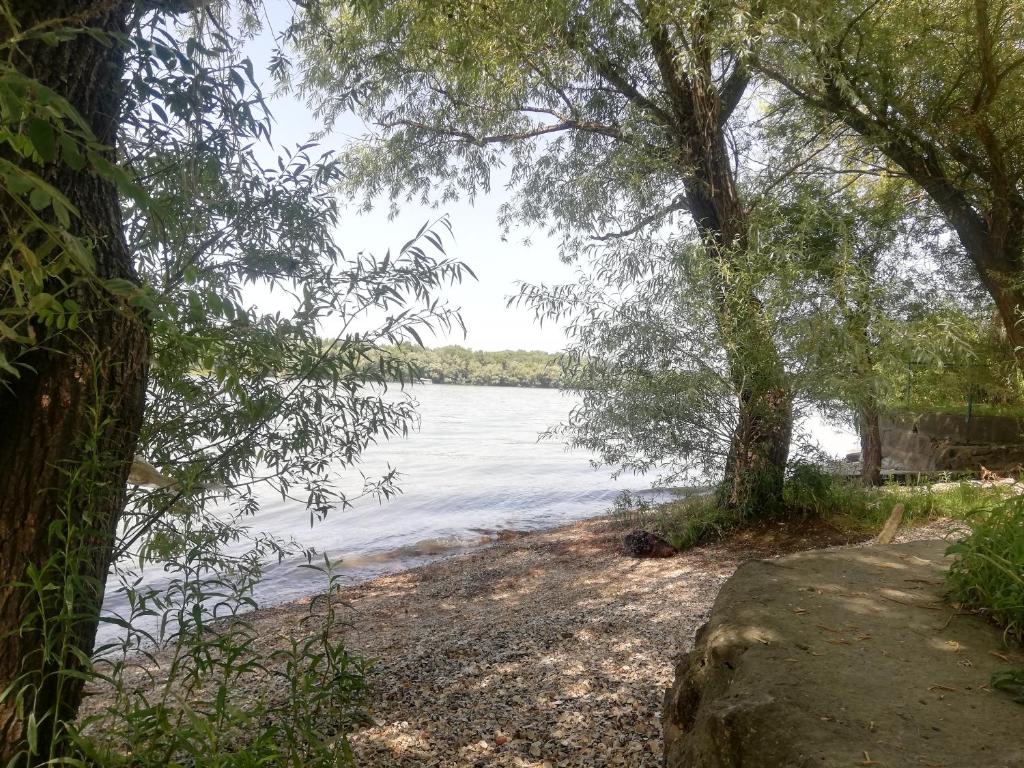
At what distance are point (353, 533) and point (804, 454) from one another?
6073 mm

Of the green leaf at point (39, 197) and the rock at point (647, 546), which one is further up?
the green leaf at point (39, 197)

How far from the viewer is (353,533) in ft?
31.0

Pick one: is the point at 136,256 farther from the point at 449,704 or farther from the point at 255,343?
the point at 449,704

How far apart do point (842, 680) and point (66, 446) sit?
229 cm

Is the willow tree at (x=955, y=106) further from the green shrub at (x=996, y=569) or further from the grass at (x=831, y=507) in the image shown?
the green shrub at (x=996, y=569)

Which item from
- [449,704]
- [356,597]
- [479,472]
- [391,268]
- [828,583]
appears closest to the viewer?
[828,583]

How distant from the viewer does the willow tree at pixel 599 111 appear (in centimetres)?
575

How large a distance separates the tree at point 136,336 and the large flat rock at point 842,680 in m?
1.52

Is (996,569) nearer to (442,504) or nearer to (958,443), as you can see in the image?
(958,443)

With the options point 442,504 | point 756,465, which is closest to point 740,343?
point 756,465

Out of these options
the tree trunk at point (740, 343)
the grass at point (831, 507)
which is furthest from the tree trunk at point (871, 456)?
the tree trunk at point (740, 343)

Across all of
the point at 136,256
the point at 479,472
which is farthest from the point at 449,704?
the point at 479,472

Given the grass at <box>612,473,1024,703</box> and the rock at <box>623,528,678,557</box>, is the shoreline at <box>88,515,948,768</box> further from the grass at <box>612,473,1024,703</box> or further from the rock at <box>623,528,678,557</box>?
the grass at <box>612,473,1024,703</box>

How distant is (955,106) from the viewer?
794 cm
